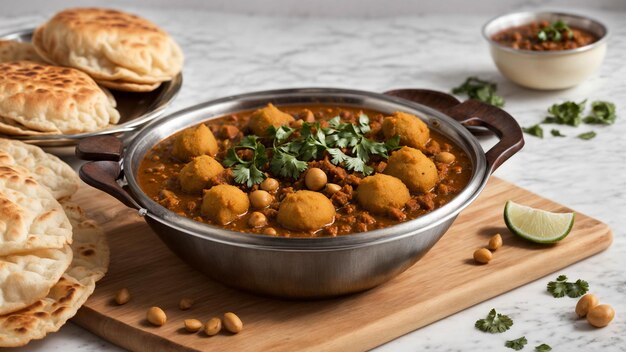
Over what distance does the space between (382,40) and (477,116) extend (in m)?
3.34

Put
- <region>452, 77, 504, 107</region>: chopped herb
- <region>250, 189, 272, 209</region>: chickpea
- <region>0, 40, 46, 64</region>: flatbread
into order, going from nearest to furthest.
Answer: <region>250, 189, 272, 209</region>: chickpea
<region>0, 40, 46, 64</region>: flatbread
<region>452, 77, 504, 107</region>: chopped herb

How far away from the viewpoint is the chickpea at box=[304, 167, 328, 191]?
17.2ft

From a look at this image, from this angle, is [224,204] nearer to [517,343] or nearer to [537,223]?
[517,343]

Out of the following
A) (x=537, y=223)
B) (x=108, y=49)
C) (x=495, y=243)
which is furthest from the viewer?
(x=108, y=49)

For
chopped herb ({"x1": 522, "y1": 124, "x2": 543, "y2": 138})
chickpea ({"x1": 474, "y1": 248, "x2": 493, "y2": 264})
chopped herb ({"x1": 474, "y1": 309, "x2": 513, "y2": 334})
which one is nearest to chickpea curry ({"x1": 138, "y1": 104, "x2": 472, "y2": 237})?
chickpea ({"x1": 474, "y1": 248, "x2": 493, "y2": 264})

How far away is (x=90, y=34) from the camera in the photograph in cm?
695

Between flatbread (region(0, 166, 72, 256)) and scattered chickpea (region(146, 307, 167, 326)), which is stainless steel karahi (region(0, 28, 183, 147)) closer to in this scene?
flatbread (region(0, 166, 72, 256))

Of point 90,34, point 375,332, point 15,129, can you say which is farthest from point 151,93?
point 375,332

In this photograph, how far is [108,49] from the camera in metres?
6.88

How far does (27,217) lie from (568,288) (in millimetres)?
2839

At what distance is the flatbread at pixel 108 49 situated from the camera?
22.5 feet

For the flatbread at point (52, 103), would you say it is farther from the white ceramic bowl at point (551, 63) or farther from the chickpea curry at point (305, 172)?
the white ceramic bowl at point (551, 63)

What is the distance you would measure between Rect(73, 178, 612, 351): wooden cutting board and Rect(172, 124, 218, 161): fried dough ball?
1.79 ft

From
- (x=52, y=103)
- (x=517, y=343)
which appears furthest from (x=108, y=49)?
(x=517, y=343)
